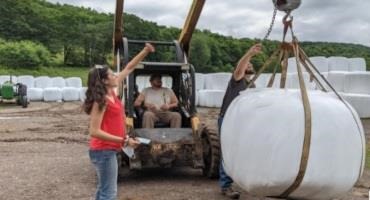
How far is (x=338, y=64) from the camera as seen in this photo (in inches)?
700

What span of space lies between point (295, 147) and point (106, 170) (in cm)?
155

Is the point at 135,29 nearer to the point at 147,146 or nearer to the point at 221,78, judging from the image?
the point at 221,78

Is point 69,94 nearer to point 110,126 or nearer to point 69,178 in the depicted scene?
point 69,178

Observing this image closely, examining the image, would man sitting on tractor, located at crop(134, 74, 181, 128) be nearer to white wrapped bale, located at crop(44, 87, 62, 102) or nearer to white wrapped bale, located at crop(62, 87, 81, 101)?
white wrapped bale, located at crop(44, 87, 62, 102)

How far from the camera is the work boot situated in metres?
6.30

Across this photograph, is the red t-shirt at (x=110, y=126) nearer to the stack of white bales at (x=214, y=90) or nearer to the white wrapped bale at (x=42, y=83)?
the stack of white bales at (x=214, y=90)

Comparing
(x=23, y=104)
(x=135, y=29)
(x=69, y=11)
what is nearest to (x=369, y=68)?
(x=23, y=104)

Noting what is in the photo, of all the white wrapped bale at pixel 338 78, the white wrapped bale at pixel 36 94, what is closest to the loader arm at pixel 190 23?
the white wrapped bale at pixel 338 78

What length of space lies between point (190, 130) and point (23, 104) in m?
18.1

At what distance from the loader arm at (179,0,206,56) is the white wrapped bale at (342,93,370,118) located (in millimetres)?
6855

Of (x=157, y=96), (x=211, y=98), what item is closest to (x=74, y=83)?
(x=211, y=98)

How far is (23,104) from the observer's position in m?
24.5

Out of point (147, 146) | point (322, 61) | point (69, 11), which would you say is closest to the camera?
point (147, 146)

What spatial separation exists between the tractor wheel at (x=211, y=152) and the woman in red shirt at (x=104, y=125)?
2.96m
